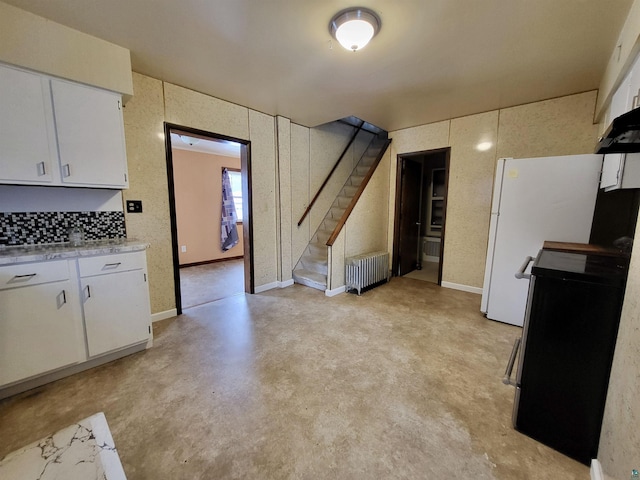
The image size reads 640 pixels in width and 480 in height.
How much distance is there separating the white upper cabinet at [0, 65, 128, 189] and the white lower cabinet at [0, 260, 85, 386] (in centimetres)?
68

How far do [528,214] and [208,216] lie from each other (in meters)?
5.33

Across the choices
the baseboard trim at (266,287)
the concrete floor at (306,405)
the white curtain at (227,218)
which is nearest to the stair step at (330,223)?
the baseboard trim at (266,287)

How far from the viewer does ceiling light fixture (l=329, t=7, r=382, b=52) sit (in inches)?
66.2

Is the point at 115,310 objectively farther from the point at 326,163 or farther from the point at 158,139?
the point at 326,163

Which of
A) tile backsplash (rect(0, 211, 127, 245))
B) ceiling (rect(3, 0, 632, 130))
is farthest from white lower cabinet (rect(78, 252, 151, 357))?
ceiling (rect(3, 0, 632, 130))

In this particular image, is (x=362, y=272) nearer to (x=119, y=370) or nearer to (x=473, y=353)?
(x=473, y=353)

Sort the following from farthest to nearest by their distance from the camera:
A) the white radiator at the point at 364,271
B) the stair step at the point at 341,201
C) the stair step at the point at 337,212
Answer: the stair step at the point at 341,201
the stair step at the point at 337,212
the white radiator at the point at 364,271

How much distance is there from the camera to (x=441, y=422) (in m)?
1.54

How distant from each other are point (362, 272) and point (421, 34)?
268cm

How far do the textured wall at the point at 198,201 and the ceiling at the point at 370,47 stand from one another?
256 cm

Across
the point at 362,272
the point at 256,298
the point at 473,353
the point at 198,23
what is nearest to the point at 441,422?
the point at 473,353

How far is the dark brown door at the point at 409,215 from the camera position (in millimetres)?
4578

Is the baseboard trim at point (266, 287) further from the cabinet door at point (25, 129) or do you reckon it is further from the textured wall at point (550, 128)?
the textured wall at point (550, 128)

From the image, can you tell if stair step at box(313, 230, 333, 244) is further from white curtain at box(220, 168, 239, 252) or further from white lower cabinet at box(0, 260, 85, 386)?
white lower cabinet at box(0, 260, 85, 386)
